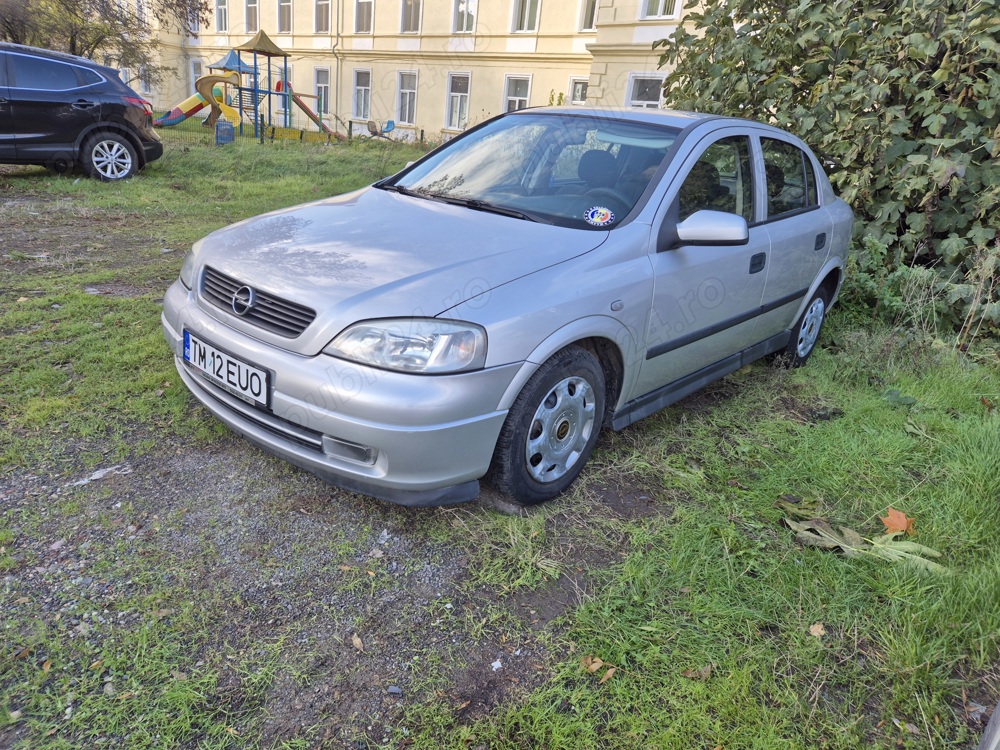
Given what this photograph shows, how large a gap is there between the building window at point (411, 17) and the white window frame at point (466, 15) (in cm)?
186

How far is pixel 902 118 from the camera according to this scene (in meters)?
5.59

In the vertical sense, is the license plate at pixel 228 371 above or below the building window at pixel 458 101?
below

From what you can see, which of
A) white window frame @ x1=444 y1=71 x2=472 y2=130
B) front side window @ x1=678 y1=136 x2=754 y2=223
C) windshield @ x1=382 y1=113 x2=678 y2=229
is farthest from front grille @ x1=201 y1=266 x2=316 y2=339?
white window frame @ x1=444 y1=71 x2=472 y2=130

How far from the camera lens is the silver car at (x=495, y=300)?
92.6 inches

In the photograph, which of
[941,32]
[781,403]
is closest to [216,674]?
[781,403]

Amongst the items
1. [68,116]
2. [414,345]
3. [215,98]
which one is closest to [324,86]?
[215,98]

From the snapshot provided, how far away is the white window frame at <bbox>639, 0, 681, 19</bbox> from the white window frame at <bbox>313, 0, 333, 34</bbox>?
46.1 feet

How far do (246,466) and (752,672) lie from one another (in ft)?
6.93

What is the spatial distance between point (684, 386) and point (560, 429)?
999mm

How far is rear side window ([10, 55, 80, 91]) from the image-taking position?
26.5ft

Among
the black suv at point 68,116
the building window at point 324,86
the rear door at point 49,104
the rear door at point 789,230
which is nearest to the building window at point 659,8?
the black suv at point 68,116

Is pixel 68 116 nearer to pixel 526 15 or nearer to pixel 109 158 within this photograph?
pixel 109 158

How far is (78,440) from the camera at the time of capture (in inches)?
119

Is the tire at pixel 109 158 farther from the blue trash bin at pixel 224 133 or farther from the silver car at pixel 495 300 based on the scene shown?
the silver car at pixel 495 300
